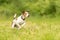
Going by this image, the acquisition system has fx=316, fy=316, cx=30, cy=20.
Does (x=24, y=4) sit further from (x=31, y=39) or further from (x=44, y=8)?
(x=31, y=39)

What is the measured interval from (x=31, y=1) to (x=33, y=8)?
1.18 metres

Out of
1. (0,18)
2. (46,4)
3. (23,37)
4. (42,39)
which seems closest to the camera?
(42,39)

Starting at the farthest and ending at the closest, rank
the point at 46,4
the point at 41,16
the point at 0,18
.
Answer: the point at 46,4 < the point at 41,16 < the point at 0,18

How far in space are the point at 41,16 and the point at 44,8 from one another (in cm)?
108

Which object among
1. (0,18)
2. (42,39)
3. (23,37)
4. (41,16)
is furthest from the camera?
(41,16)

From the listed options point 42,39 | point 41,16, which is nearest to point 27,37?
point 42,39

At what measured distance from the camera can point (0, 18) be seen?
17.4 m

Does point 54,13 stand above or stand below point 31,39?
below

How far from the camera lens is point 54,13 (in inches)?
747

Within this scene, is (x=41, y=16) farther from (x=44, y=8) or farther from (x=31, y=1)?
(x=31, y=1)

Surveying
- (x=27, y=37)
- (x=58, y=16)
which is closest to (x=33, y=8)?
(x=58, y=16)

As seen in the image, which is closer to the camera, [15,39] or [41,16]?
[15,39]

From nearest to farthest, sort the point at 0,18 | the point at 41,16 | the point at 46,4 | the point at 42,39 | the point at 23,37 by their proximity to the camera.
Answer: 1. the point at 42,39
2. the point at 23,37
3. the point at 0,18
4. the point at 41,16
5. the point at 46,4

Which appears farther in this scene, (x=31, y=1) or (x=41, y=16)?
(x=31, y=1)
